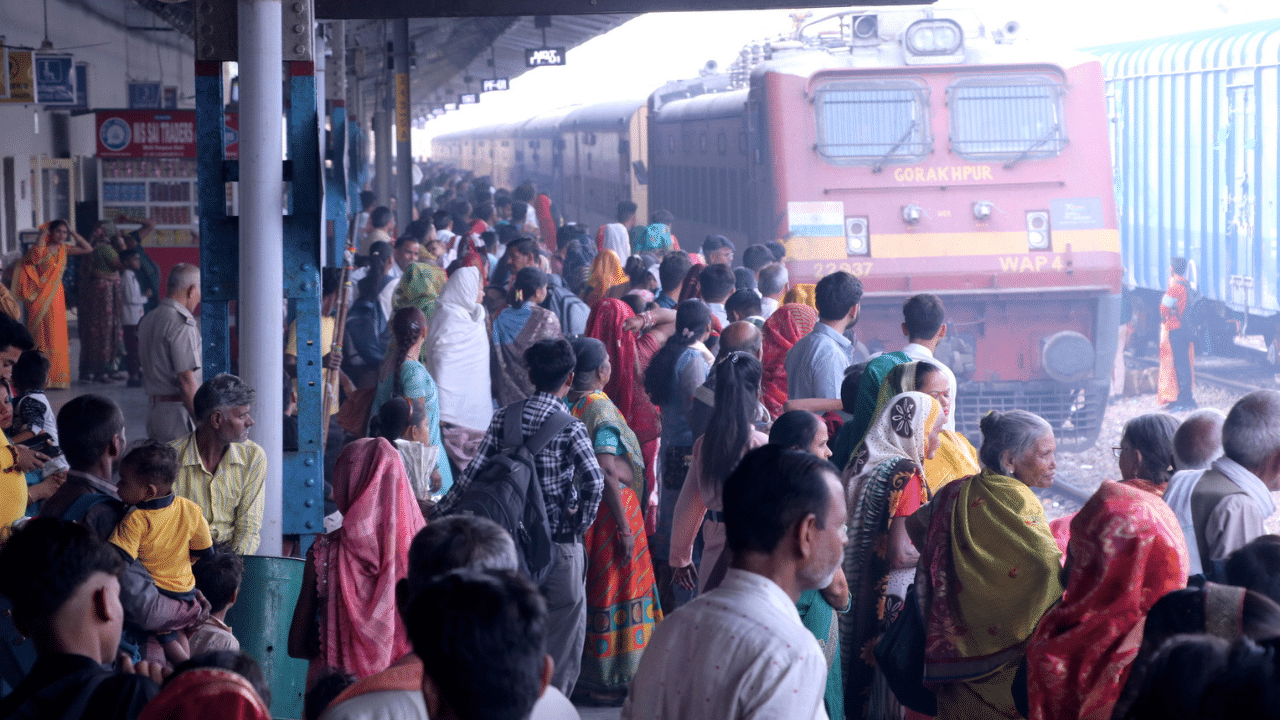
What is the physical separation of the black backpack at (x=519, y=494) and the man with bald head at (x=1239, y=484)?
6.23 ft

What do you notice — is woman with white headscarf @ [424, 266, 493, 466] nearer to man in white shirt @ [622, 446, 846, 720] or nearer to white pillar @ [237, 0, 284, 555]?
white pillar @ [237, 0, 284, 555]

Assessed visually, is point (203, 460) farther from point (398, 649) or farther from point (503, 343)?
point (503, 343)

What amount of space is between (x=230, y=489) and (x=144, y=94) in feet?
50.8

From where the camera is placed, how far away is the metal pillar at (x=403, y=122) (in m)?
14.7

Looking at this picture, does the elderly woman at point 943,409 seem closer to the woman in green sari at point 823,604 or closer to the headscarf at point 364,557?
→ the woman in green sari at point 823,604

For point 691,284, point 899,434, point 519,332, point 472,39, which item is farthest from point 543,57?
point 899,434

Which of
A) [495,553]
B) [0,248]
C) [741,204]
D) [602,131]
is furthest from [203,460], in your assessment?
[602,131]

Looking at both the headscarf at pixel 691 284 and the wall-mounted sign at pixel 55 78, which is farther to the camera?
the wall-mounted sign at pixel 55 78

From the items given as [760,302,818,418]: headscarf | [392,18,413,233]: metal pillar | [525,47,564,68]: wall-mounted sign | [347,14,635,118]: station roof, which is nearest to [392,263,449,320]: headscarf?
[760,302,818,418]: headscarf

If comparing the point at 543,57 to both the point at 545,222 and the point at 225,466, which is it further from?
the point at 225,466

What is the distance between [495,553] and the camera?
94.1 inches

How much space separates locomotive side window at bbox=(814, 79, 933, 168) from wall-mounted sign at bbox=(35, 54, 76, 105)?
297 inches

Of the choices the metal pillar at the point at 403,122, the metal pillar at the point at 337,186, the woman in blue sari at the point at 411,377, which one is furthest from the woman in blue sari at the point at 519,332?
the metal pillar at the point at 403,122

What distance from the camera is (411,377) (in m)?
5.30
